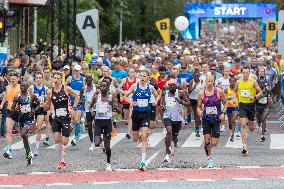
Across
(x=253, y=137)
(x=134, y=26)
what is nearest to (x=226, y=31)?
(x=134, y=26)

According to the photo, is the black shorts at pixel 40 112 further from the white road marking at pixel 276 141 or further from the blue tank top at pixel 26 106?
the white road marking at pixel 276 141

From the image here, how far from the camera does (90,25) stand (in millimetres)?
28391

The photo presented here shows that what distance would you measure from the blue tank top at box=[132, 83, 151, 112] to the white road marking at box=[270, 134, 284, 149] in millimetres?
4191

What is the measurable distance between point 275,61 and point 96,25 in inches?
286

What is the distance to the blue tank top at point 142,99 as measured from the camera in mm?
18859

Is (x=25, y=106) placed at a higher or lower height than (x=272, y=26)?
lower

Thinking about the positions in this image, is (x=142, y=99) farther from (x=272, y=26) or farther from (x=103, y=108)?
(x=272, y=26)

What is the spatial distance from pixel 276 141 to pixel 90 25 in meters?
7.79

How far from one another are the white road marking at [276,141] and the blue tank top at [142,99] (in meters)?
4.19

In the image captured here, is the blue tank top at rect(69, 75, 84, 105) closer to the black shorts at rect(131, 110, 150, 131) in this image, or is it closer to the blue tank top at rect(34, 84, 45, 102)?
the blue tank top at rect(34, 84, 45, 102)

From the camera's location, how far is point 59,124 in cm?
1855

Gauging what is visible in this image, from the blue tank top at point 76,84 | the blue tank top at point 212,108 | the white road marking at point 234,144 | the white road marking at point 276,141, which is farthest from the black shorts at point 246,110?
the blue tank top at point 76,84

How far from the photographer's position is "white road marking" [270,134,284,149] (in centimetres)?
2200

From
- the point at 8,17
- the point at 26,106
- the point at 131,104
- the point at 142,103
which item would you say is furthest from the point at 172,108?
the point at 8,17
